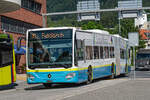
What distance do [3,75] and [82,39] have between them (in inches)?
169

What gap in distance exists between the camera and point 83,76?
66.7 ft

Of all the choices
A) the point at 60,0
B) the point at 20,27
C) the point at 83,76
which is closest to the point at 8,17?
the point at 20,27

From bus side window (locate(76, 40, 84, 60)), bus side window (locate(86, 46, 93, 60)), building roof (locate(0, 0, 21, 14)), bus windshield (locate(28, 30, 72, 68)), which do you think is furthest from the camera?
building roof (locate(0, 0, 21, 14))

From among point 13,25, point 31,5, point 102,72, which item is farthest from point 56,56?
point 31,5

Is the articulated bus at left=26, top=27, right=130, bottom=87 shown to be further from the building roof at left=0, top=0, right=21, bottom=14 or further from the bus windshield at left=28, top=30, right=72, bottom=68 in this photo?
the building roof at left=0, top=0, right=21, bottom=14

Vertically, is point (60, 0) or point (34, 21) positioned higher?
point (60, 0)

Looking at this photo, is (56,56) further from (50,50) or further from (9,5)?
(9,5)

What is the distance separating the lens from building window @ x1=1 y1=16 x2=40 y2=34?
38125 millimetres

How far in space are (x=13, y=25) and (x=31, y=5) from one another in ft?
21.5

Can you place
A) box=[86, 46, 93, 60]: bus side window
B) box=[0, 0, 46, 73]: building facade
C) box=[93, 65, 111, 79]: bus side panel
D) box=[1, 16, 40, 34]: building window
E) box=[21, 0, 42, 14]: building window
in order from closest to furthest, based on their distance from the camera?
1. box=[86, 46, 93, 60]: bus side window
2. box=[93, 65, 111, 79]: bus side panel
3. box=[1, 16, 40, 34]: building window
4. box=[0, 0, 46, 73]: building facade
5. box=[21, 0, 42, 14]: building window

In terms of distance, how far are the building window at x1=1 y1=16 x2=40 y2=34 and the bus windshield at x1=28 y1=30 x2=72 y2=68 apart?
61.9ft

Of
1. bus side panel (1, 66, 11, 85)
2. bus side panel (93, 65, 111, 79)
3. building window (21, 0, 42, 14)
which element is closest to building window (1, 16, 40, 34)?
building window (21, 0, 42, 14)

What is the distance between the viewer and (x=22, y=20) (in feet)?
141

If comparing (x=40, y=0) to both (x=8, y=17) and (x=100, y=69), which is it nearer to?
(x=8, y=17)
